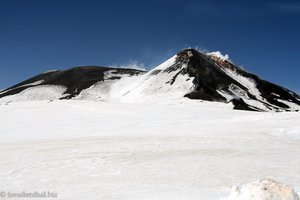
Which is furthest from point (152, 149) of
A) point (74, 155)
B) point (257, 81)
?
point (257, 81)

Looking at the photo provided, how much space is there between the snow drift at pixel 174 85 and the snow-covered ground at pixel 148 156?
62762 millimetres

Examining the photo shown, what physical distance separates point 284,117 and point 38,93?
11884cm

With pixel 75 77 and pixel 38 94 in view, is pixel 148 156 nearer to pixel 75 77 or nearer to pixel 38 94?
pixel 38 94

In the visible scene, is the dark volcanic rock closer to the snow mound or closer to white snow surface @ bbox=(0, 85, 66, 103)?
white snow surface @ bbox=(0, 85, 66, 103)

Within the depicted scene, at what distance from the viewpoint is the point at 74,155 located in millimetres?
16172

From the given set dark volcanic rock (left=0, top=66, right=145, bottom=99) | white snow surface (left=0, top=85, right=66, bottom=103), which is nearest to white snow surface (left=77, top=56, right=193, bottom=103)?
dark volcanic rock (left=0, top=66, right=145, bottom=99)

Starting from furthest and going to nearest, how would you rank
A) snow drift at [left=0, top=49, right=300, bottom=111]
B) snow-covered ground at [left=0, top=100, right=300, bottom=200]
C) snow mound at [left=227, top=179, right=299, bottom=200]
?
snow drift at [left=0, top=49, right=300, bottom=111]
snow-covered ground at [left=0, top=100, right=300, bottom=200]
snow mound at [left=227, top=179, right=299, bottom=200]

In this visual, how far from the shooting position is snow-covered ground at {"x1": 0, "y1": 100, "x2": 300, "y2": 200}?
1083 cm

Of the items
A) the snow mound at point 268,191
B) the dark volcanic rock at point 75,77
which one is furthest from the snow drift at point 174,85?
the snow mound at point 268,191

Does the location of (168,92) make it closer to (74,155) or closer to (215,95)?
(215,95)

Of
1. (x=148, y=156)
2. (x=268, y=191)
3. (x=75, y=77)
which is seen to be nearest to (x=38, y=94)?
(x=75, y=77)

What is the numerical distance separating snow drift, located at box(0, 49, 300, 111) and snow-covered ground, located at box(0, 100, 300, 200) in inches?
2471

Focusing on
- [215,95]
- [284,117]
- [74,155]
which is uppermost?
→ [215,95]

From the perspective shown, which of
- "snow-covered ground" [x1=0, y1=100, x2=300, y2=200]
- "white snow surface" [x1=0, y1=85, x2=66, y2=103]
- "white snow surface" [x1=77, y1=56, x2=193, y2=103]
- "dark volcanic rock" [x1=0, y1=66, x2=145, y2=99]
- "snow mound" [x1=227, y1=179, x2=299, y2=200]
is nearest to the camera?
A: "snow mound" [x1=227, y1=179, x2=299, y2=200]
